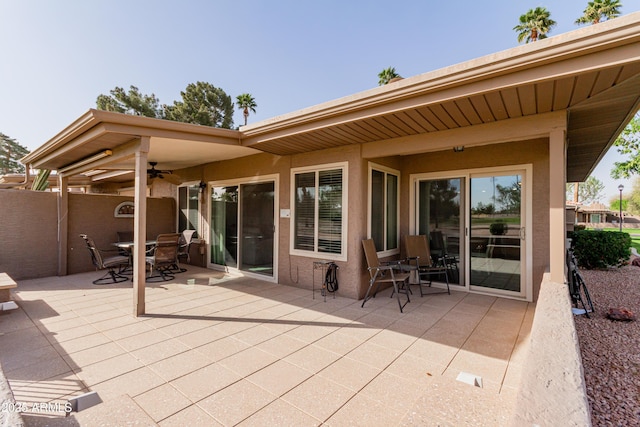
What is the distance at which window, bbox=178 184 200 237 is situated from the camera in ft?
25.4

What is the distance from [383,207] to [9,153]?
29480mm

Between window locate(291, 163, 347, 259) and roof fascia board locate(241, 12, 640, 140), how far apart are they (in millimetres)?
1505

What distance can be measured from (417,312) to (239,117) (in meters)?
20.9

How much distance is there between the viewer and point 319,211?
5246 mm

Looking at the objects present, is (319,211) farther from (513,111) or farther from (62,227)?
(62,227)

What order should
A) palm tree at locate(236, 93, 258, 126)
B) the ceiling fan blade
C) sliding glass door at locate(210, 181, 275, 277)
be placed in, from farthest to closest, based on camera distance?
palm tree at locate(236, 93, 258, 126)
the ceiling fan blade
sliding glass door at locate(210, 181, 275, 277)

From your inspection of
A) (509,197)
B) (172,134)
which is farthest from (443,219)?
(172,134)

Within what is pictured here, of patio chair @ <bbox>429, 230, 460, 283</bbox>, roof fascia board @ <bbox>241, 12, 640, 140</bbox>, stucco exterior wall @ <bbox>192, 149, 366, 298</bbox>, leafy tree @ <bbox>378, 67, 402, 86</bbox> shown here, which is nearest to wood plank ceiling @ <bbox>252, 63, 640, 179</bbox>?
roof fascia board @ <bbox>241, 12, 640, 140</bbox>

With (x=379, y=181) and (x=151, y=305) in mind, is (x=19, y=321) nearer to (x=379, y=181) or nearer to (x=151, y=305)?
(x=151, y=305)

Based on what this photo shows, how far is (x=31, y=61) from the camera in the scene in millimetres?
8828

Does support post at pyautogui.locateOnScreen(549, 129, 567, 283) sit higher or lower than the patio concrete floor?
higher

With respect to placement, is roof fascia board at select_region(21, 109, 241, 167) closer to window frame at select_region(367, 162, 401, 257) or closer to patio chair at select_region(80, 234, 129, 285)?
patio chair at select_region(80, 234, 129, 285)

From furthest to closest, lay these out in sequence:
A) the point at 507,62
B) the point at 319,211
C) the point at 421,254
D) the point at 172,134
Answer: the point at 421,254 → the point at 319,211 → the point at 172,134 → the point at 507,62

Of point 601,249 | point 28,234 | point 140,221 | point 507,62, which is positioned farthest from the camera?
point 601,249
